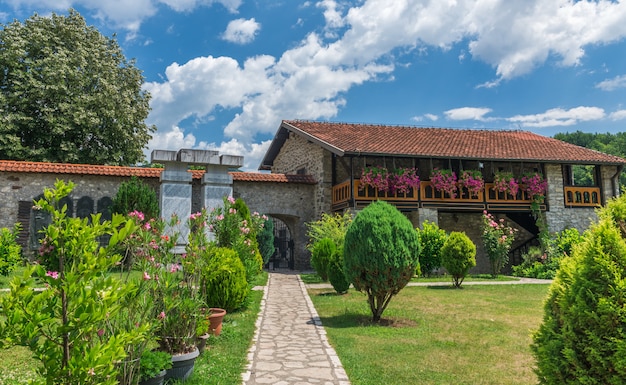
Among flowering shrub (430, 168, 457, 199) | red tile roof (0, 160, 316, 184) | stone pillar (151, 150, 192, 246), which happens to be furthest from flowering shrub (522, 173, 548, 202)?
stone pillar (151, 150, 192, 246)

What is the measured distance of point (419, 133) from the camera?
62.9ft

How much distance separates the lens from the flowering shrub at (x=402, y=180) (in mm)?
15703

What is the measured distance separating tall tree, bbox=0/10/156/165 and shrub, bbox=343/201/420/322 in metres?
15.9

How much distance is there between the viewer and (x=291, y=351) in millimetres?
5289

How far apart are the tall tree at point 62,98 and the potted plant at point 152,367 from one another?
56.8 feet

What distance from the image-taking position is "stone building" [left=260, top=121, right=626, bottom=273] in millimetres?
16078

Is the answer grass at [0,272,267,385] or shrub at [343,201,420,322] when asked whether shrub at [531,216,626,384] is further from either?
shrub at [343,201,420,322]

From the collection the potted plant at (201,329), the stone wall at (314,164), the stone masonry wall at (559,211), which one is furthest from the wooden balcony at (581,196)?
the potted plant at (201,329)

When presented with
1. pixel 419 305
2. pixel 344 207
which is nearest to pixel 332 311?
pixel 419 305

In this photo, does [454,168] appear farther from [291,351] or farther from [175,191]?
[291,351]

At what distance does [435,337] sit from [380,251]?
1433 millimetres

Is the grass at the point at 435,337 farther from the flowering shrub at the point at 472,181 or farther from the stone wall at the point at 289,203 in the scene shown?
the stone wall at the point at 289,203

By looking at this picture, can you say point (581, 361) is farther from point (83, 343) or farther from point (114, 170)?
point (114, 170)

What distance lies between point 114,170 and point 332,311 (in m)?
10.1
